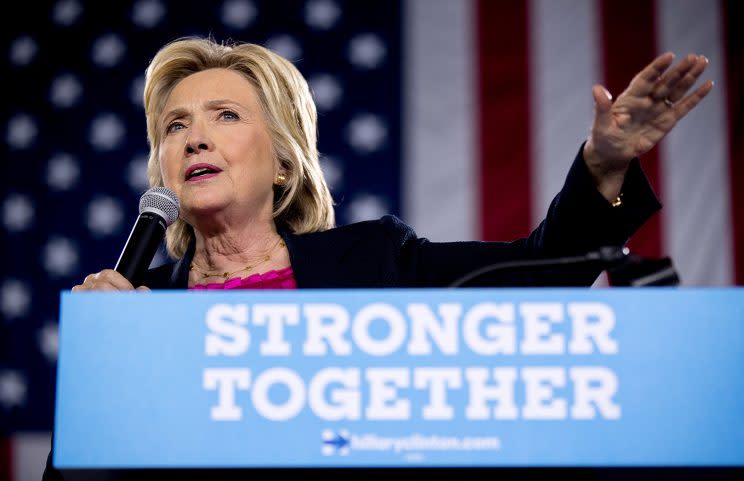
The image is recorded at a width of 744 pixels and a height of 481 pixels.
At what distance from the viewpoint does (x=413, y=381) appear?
0.73 metres

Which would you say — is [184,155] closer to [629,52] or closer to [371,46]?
[371,46]

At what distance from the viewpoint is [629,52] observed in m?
2.74

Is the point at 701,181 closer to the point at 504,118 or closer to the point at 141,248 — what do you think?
the point at 504,118

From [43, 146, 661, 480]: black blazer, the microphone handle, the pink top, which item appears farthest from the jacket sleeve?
the microphone handle

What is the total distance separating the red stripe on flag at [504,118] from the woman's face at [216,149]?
1.24m

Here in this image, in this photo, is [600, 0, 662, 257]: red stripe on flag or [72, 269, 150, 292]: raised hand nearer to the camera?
[72, 269, 150, 292]: raised hand

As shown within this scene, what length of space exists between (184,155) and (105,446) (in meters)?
0.83

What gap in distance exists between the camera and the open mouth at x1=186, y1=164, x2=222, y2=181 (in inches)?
57.0

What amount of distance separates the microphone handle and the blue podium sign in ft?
1.21

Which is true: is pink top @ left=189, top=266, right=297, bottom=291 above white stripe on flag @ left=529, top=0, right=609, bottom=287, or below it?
below

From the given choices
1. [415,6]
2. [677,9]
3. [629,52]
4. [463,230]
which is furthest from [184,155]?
[677,9]

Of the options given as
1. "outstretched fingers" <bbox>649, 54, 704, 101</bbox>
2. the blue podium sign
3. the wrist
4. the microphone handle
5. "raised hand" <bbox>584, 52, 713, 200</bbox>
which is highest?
"outstretched fingers" <bbox>649, 54, 704, 101</bbox>

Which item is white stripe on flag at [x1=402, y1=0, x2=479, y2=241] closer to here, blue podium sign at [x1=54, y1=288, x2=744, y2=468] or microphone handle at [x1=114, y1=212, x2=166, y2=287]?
microphone handle at [x1=114, y1=212, x2=166, y2=287]

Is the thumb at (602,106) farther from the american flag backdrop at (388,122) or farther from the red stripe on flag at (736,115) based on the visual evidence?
the red stripe on flag at (736,115)
